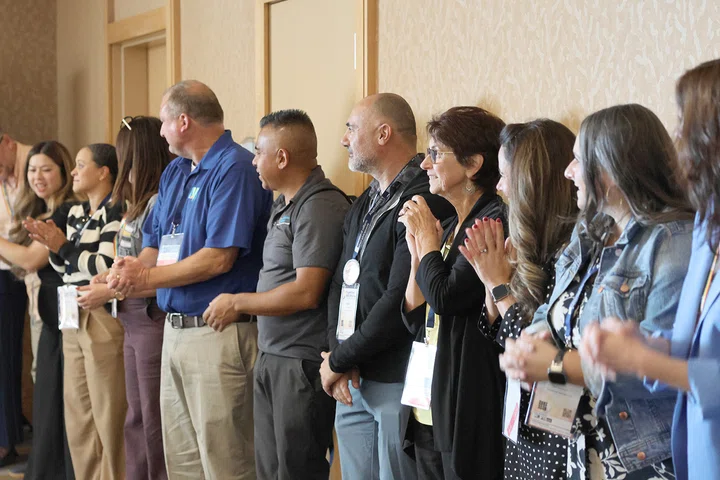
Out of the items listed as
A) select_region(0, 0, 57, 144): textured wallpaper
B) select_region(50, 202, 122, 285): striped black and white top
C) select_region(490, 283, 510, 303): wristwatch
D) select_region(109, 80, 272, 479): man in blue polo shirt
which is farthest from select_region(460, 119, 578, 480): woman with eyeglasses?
select_region(0, 0, 57, 144): textured wallpaper

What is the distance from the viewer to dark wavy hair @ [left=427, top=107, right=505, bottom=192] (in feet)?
8.13

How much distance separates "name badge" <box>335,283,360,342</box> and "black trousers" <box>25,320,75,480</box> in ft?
7.04

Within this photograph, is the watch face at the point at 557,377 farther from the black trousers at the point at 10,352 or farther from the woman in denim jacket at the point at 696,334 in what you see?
the black trousers at the point at 10,352

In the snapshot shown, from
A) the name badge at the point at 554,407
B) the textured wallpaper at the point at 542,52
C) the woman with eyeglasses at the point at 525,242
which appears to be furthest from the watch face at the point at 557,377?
the textured wallpaper at the point at 542,52

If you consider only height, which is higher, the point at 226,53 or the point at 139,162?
the point at 226,53

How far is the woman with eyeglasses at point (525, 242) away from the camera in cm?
202

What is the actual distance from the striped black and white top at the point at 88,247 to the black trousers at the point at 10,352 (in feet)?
3.23

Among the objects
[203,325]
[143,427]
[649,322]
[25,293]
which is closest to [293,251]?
[203,325]

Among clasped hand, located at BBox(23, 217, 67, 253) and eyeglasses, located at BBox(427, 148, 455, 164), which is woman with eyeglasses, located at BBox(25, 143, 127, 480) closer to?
clasped hand, located at BBox(23, 217, 67, 253)

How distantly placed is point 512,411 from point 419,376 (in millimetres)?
418

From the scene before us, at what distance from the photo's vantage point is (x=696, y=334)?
4.82 feet

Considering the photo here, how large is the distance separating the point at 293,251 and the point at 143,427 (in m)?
1.31

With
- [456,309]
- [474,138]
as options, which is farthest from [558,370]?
[474,138]

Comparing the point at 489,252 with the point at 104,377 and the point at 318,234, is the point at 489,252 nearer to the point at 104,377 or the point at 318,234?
the point at 318,234
